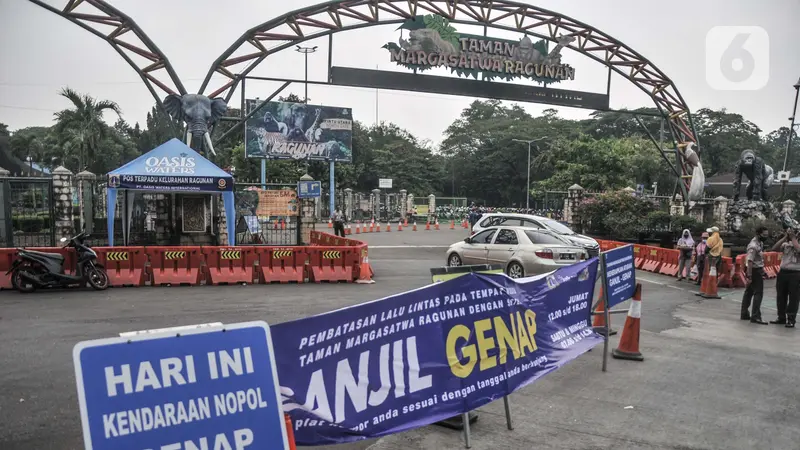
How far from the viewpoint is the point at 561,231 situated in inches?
581

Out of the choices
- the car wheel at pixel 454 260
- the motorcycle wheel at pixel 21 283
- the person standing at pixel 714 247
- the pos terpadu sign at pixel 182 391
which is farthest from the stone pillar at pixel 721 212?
the pos terpadu sign at pixel 182 391

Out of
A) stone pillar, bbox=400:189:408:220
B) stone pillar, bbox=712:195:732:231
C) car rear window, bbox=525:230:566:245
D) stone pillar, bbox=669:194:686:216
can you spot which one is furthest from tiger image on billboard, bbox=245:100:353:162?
car rear window, bbox=525:230:566:245

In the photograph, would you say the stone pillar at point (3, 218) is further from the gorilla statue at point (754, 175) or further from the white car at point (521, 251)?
the gorilla statue at point (754, 175)

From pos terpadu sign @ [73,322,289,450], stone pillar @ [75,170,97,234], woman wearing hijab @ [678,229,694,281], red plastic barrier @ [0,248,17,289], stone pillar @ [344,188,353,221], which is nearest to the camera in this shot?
pos terpadu sign @ [73,322,289,450]

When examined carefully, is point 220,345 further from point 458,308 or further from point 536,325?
point 536,325

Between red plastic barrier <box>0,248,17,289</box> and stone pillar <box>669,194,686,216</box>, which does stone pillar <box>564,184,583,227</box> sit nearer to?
stone pillar <box>669,194,686,216</box>

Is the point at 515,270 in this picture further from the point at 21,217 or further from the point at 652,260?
the point at 21,217

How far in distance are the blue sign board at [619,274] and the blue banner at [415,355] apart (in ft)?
5.09

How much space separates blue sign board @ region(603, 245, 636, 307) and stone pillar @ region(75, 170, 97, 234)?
700 inches

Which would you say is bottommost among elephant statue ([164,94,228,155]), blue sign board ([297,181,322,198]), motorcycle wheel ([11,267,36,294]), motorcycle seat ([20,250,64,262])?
motorcycle wheel ([11,267,36,294])

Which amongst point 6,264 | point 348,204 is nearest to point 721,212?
point 348,204

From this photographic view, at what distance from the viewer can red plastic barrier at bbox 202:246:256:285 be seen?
43.7 ft

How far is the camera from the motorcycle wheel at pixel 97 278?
12016mm

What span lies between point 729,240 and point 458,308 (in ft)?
76.5
